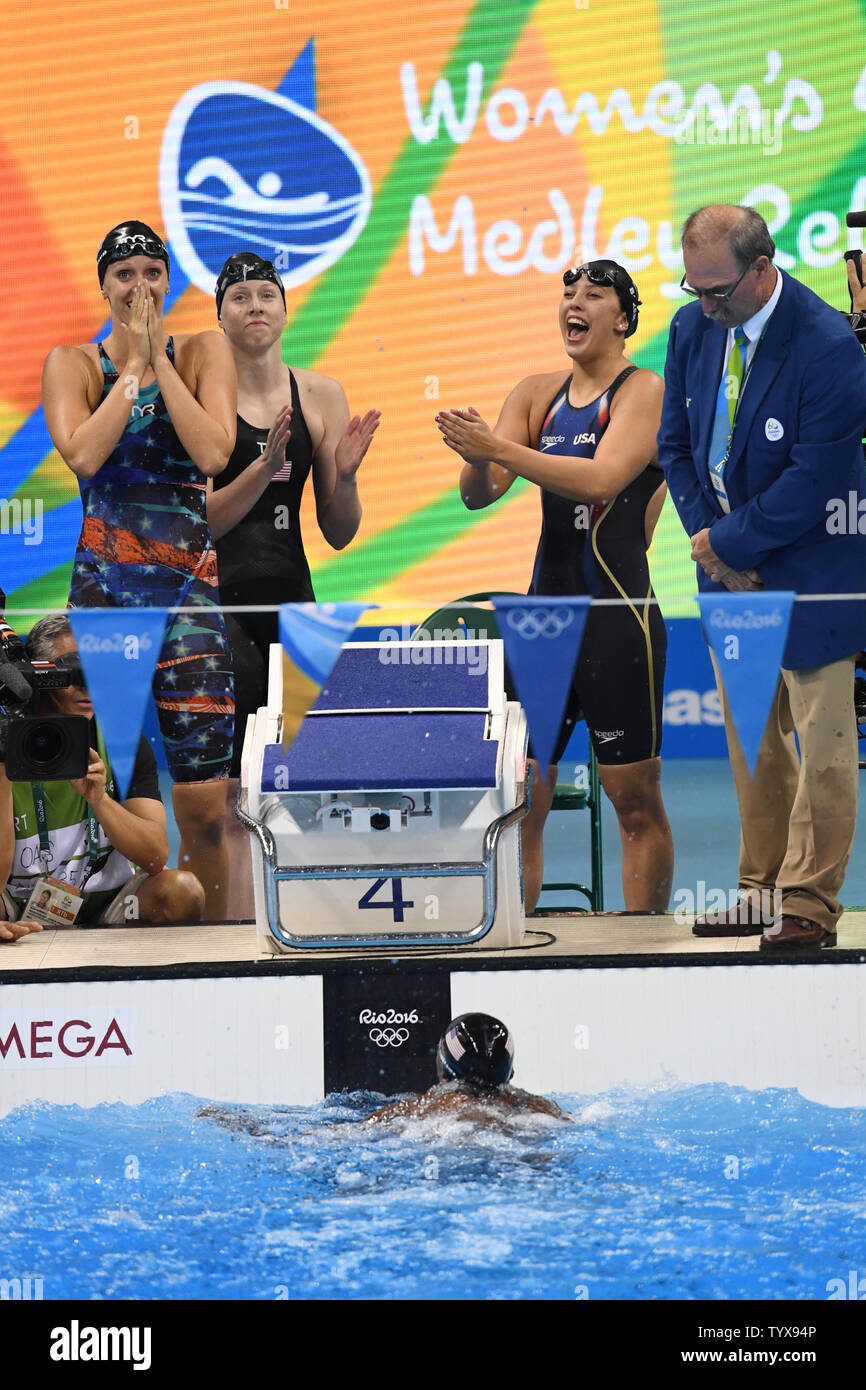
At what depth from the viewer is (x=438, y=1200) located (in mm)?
3420

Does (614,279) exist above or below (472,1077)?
above

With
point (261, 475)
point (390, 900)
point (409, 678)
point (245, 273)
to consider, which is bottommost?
point (390, 900)

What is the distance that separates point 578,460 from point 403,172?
377 centimetres

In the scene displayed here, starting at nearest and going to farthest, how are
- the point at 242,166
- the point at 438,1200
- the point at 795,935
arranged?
the point at 438,1200, the point at 795,935, the point at 242,166

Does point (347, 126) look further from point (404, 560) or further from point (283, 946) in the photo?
point (283, 946)

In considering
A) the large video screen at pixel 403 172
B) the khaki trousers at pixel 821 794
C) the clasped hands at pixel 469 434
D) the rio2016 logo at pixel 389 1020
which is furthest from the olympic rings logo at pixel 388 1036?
the large video screen at pixel 403 172

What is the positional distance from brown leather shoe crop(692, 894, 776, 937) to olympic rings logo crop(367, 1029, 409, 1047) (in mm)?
787

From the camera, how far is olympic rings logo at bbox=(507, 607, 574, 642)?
13.2 feet

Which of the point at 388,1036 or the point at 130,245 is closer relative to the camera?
the point at 388,1036

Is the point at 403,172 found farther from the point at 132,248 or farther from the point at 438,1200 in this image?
the point at 438,1200

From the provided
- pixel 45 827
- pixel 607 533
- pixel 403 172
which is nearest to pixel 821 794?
pixel 607 533

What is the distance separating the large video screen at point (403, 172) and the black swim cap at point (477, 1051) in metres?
4.37

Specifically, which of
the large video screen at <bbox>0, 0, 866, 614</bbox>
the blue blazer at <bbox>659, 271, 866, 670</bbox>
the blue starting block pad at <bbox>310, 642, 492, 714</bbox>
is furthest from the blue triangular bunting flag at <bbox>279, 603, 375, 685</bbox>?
the large video screen at <bbox>0, 0, 866, 614</bbox>
